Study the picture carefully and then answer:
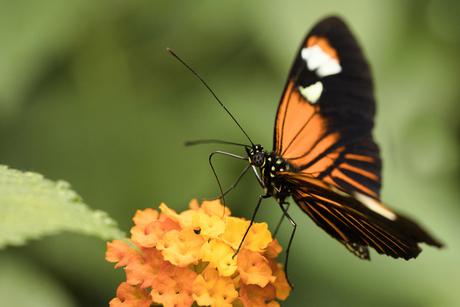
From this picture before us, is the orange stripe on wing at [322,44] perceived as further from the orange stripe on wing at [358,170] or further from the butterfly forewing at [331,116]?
the orange stripe on wing at [358,170]

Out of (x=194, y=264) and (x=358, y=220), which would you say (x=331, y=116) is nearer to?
(x=358, y=220)

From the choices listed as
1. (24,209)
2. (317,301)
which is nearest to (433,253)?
(317,301)

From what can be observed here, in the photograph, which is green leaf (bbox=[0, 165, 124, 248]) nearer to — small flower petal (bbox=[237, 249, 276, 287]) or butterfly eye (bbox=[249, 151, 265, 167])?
small flower petal (bbox=[237, 249, 276, 287])

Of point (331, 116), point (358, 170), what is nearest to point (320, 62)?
point (331, 116)

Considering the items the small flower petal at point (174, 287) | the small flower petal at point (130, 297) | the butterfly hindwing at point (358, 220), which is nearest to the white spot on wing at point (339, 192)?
the butterfly hindwing at point (358, 220)

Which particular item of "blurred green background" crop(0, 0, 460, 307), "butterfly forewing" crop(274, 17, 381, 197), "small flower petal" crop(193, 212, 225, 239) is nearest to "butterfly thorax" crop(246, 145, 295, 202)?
"butterfly forewing" crop(274, 17, 381, 197)
